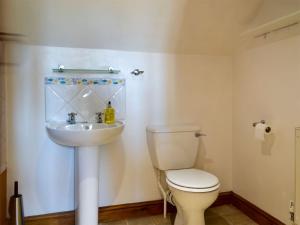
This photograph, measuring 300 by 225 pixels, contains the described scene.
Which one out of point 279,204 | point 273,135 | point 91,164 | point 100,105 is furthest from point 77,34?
point 279,204

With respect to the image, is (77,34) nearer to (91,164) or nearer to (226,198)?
(91,164)

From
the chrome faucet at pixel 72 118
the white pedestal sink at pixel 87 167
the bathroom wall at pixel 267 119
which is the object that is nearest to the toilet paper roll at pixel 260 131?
the bathroom wall at pixel 267 119

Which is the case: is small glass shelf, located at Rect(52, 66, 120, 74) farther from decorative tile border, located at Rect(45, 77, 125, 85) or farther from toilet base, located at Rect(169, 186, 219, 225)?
toilet base, located at Rect(169, 186, 219, 225)

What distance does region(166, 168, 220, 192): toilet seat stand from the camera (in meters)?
1.67

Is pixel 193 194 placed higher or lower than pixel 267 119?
lower

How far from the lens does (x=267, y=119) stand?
1978mm

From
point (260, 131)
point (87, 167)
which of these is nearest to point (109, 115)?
point (87, 167)

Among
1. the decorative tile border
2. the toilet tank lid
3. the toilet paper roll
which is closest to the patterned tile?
the decorative tile border

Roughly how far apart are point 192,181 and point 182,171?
262 mm

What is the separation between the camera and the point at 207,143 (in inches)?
94.1

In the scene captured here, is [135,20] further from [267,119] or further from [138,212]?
[138,212]

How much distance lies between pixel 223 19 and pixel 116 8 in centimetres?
85

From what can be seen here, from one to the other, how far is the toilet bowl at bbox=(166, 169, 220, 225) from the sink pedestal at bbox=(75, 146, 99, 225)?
560 millimetres

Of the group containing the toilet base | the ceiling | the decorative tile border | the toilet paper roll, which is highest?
the ceiling
